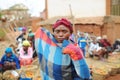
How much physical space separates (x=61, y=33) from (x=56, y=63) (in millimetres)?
233

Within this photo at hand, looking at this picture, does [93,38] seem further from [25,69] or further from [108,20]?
[25,69]

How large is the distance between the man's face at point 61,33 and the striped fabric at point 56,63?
1.6 inches

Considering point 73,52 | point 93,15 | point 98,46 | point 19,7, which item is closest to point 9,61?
point 73,52

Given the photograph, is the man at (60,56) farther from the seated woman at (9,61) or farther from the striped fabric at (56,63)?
the seated woman at (9,61)

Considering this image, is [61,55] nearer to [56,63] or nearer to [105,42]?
[56,63]

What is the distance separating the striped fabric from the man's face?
4 cm

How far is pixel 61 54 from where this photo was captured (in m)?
2.34

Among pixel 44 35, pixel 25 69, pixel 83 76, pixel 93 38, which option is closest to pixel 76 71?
pixel 83 76

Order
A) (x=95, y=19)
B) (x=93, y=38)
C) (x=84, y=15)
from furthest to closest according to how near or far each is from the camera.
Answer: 1. (x=84, y=15)
2. (x=95, y=19)
3. (x=93, y=38)

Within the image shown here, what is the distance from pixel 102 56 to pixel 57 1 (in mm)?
6861

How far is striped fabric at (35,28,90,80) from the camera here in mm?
2236

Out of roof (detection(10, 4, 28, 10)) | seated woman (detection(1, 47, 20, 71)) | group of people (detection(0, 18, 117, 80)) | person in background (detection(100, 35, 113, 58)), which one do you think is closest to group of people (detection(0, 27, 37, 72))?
seated woman (detection(1, 47, 20, 71))

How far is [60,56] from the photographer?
92.1 inches

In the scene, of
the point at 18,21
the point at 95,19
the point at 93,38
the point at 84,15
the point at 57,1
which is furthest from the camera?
the point at 18,21
